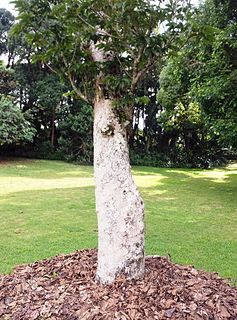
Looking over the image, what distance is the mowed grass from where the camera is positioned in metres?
4.76

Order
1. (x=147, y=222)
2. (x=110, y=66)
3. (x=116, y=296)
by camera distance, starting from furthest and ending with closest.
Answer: (x=147, y=222) → (x=110, y=66) → (x=116, y=296)

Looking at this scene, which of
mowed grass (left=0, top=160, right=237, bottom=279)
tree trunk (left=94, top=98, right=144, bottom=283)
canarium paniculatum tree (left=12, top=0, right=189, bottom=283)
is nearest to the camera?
canarium paniculatum tree (left=12, top=0, right=189, bottom=283)

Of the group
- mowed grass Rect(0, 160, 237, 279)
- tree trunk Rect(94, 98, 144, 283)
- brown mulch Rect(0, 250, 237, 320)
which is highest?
tree trunk Rect(94, 98, 144, 283)

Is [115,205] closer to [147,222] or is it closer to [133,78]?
[133,78]

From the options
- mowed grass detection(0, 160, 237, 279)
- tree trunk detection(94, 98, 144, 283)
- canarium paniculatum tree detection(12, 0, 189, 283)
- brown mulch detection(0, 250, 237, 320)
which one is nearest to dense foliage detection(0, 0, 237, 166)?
canarium paniculatum tree detection(12, 0, 189, 283)

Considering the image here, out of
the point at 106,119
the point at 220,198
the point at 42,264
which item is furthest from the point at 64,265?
the point at 220,198

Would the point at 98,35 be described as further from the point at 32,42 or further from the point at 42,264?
the point at 42,264

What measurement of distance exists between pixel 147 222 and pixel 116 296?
388 cm

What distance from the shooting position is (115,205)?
9.41 feet

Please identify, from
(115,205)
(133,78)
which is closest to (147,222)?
(115,205)

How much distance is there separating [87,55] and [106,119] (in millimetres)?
534

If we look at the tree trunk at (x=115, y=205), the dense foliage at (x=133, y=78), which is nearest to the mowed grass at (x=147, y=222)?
the tree trunk at (x=115, y=205)

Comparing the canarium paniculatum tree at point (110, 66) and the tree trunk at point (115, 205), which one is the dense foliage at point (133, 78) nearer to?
the canarium paniculatum tree at point (110, 66)

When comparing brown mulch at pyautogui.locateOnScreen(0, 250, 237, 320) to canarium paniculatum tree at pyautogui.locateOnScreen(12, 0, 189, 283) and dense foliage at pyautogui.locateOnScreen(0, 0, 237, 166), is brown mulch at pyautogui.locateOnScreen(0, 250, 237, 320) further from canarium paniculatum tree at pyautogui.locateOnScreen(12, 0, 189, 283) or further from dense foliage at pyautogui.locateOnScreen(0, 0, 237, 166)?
dense foliage at pyautogui.locateOnScreen(0, 0, 237, 166)
